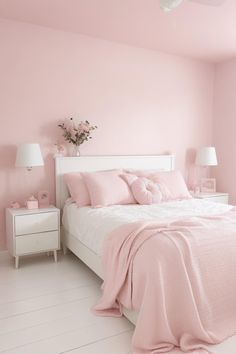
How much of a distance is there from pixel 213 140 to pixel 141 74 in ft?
5.43

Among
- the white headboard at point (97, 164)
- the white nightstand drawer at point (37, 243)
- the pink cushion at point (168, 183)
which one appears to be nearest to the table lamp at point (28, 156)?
the white headboard at point (97, 164)

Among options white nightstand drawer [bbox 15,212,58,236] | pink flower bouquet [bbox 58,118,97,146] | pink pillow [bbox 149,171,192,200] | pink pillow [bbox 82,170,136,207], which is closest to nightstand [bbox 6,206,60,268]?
white nightstand drawer [bbox 15,212,58,236]

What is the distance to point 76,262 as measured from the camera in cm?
336

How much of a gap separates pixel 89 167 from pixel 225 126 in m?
2.29

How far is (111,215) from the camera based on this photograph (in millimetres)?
2801

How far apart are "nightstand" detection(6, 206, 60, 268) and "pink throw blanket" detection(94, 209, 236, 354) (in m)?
1.17

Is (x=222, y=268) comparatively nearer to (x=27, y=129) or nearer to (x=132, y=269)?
(x=132, y=269)

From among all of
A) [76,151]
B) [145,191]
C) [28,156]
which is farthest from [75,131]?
[145,191]

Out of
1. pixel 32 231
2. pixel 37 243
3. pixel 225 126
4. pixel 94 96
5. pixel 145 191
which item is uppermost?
pixel 94 96

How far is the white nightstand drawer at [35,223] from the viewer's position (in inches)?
122

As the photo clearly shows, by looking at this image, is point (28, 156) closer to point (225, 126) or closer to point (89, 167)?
point (89, 167)

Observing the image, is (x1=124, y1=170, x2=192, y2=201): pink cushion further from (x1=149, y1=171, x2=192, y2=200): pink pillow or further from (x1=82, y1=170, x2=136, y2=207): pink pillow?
(x1=82, y1=170, x2=136, y2=207): pink pillow

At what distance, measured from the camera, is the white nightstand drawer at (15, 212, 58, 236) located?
10.2ft

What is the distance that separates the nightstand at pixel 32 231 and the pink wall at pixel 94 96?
352mm
